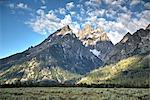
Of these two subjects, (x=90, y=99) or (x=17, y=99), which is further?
(x=90, y=99)

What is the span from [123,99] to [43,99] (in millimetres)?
15629

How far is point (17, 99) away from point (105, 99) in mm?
16872

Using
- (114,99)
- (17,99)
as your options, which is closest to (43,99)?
(17,99)

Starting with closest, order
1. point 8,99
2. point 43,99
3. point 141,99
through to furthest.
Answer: point 8,99 → point 43,99 → point 141,99

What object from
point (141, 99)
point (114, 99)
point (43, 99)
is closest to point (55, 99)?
point (43, 99)

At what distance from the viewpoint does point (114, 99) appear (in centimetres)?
5194

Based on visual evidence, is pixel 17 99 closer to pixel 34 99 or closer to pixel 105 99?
pixel 34 99

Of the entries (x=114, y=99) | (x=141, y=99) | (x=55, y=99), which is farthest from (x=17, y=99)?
(x=141, y=99)

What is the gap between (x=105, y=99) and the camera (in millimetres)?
52125

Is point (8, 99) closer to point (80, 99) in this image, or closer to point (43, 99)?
point (43, 99)

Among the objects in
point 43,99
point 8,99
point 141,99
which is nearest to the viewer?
point 8,99

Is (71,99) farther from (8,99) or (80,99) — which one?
(8,99)

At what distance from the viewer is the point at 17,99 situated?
49.0m

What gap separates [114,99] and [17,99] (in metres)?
18.5
